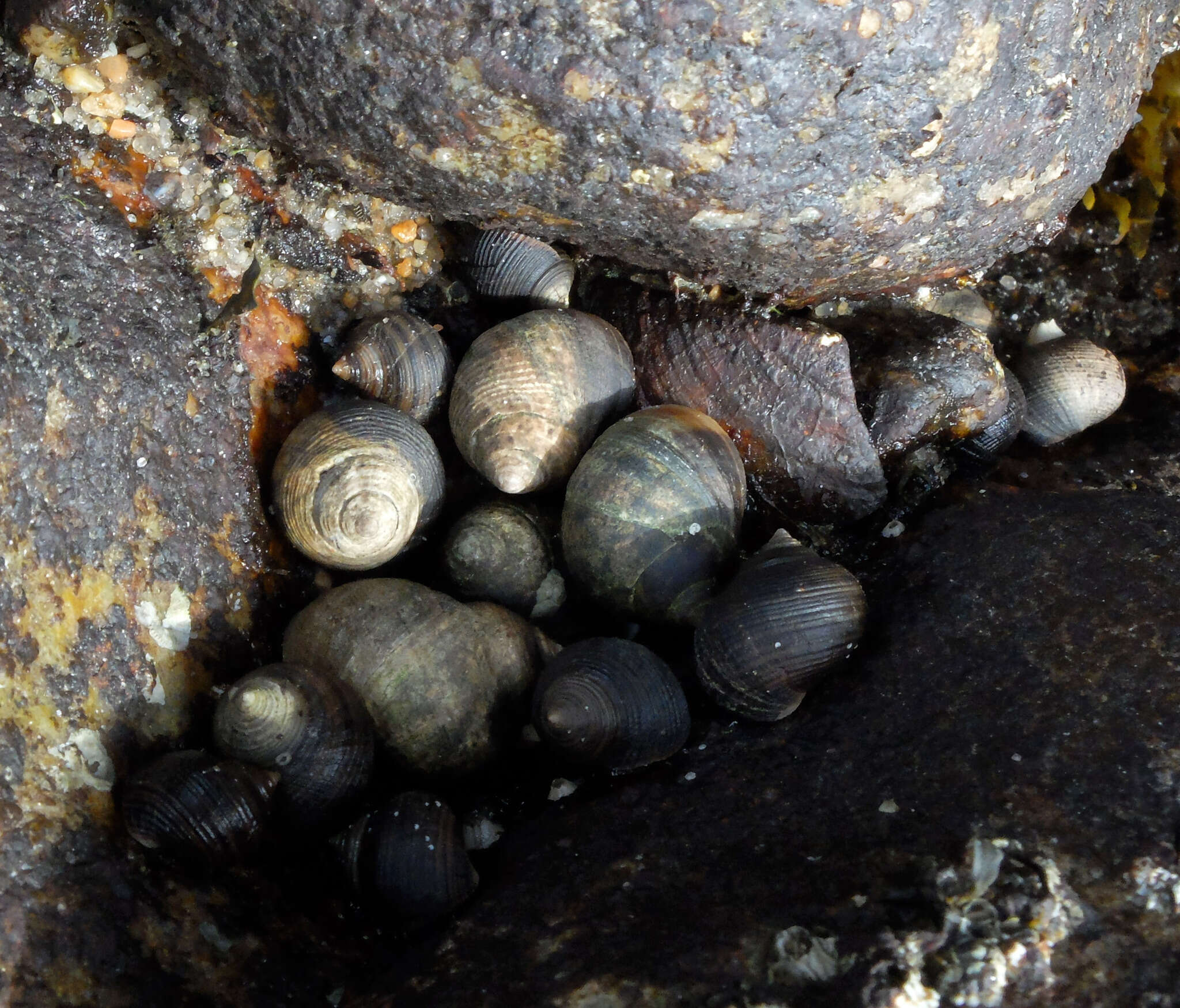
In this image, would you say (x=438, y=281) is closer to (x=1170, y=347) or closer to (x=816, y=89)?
(x=816, y=89)

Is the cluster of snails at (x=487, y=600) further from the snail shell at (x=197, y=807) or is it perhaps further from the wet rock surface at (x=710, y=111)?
the wet rock surface at (x=710, y=111)

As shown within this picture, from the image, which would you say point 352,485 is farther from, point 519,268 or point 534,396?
point 519,268

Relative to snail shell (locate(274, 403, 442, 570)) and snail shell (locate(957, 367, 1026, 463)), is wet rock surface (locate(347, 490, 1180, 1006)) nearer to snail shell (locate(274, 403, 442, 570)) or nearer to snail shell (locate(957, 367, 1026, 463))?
snail shell (locate(957, 367, 1026, 463))

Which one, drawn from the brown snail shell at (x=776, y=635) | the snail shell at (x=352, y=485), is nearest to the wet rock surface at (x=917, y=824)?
the brown snail shell at (x=776, y=635)

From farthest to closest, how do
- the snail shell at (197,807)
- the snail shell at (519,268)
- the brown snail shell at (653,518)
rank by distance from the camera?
the snail shell at (519,268) → the brown snail shell at (653,518) → the snail shell at (197,807)

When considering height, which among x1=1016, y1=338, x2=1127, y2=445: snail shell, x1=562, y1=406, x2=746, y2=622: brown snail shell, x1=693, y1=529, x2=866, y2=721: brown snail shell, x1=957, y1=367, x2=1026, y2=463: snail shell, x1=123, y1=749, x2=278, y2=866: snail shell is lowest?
x1=1016, y1=338, x2=1127, y2=445: snail shell

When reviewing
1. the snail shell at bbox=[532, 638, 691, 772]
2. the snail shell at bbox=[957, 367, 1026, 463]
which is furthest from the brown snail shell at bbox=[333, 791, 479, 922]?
the snail shell at bbox=[957, 367, 1026, 463]
